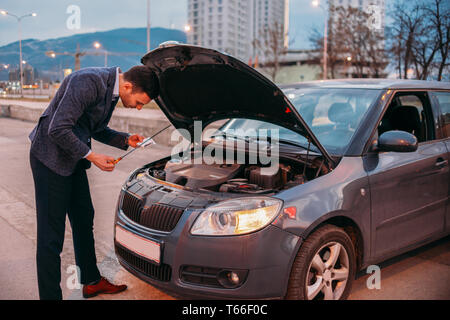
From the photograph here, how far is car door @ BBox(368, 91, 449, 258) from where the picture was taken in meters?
3.12

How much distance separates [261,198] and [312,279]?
25.8 inches

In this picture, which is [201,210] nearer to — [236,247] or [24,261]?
[236,247]

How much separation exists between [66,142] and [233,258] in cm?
124

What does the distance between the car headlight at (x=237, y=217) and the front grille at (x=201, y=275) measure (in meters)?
0.21

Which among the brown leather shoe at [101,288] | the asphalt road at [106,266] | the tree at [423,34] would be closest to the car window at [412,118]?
the asphalt road at [106,266]

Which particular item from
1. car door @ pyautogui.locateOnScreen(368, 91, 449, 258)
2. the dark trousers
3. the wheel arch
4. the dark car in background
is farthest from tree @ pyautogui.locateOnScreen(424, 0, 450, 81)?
the dark trousers

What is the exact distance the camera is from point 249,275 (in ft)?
8.11

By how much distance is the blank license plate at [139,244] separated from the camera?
105 inches

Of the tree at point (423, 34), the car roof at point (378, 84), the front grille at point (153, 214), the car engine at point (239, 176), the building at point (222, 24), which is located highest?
the building at point (222, 24)

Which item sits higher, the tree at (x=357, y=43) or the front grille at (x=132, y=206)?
the tree at (x=357, y=43)

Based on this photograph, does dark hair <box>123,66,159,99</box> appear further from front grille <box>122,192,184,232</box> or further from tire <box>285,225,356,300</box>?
tire <box>285,225,356,300</box>

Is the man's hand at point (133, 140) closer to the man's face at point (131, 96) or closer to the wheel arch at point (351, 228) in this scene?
the man's face at point (131, 96)

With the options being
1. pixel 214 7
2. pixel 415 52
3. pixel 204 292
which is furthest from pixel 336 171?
pixel 214 7

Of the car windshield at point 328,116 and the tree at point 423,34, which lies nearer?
the car windshield at point 328,116
